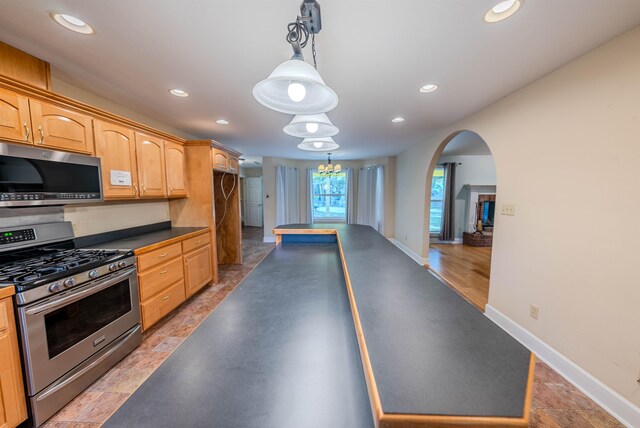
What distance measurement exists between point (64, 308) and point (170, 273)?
1.04 metres

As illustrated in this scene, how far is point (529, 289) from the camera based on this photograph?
2.08 m

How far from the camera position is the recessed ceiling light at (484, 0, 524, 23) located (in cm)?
116

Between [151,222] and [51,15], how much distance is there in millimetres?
2278

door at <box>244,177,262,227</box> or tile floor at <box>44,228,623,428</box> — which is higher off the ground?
door at <box>244,177,262,227</box>

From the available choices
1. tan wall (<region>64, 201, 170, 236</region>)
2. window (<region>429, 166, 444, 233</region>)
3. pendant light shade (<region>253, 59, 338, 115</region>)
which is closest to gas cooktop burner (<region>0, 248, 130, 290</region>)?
tan wall (<region>64, 201, 170, 236</region>)

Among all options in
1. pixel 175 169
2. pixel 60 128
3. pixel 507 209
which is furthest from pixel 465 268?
pixel 60 128

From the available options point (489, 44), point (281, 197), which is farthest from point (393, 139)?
point (281, 197)

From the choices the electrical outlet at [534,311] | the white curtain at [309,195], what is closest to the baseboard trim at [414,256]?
the electrical outlet at [534,311]

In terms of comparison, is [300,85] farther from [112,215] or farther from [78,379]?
[112,215]

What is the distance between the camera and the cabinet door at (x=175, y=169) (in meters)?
2.91

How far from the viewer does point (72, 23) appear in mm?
1332

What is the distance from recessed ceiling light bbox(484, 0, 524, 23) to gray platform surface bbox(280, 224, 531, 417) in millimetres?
1471

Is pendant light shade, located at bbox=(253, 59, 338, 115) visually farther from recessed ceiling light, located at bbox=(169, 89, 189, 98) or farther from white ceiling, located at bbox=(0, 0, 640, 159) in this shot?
recessed ceiling light, located at bbox=(169, 89, 189, 98)

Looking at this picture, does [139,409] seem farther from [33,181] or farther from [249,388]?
[33,181]
